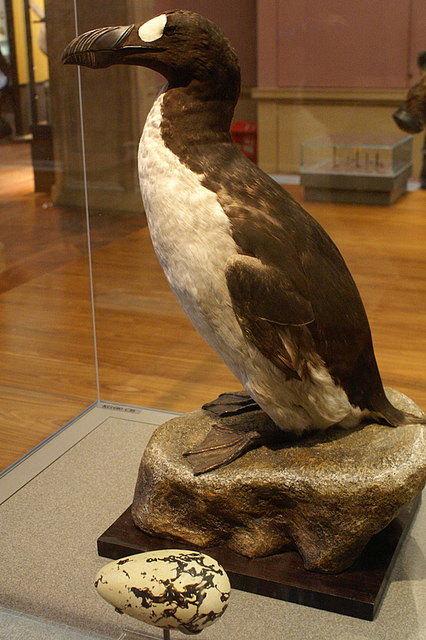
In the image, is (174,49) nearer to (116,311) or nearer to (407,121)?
(407,121)

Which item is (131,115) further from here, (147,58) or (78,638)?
(78,638)

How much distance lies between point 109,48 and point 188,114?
0.18 metres

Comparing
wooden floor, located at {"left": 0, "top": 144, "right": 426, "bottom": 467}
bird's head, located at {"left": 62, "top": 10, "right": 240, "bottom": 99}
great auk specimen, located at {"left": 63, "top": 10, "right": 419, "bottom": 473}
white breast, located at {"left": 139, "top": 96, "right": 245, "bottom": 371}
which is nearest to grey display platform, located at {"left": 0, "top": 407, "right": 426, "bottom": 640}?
wooden floor, located at {"left": 0, "top": 144, "right": 426, "bottom": 467}

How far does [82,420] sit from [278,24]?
1.23m

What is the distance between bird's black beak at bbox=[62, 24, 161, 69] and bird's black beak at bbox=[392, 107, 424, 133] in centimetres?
89

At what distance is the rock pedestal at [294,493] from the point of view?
144 centimetres

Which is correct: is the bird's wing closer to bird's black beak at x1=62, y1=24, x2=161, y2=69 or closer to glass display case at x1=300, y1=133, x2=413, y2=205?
bird's black beak at x1=62, y1=24, x2=161, y2=69

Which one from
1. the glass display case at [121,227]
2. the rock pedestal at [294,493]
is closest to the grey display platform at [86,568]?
the glass display case at [121,227]

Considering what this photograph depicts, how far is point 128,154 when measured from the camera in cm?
238

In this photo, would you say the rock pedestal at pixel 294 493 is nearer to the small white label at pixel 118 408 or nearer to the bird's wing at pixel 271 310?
the bird's wing at pixel 271 310

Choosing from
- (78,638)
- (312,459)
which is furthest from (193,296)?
(78,638)

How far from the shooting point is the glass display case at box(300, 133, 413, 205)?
6.93ft

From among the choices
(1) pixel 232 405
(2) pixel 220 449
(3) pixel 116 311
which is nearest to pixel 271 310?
(2) pixel 220 449

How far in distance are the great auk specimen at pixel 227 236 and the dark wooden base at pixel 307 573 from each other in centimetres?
31
